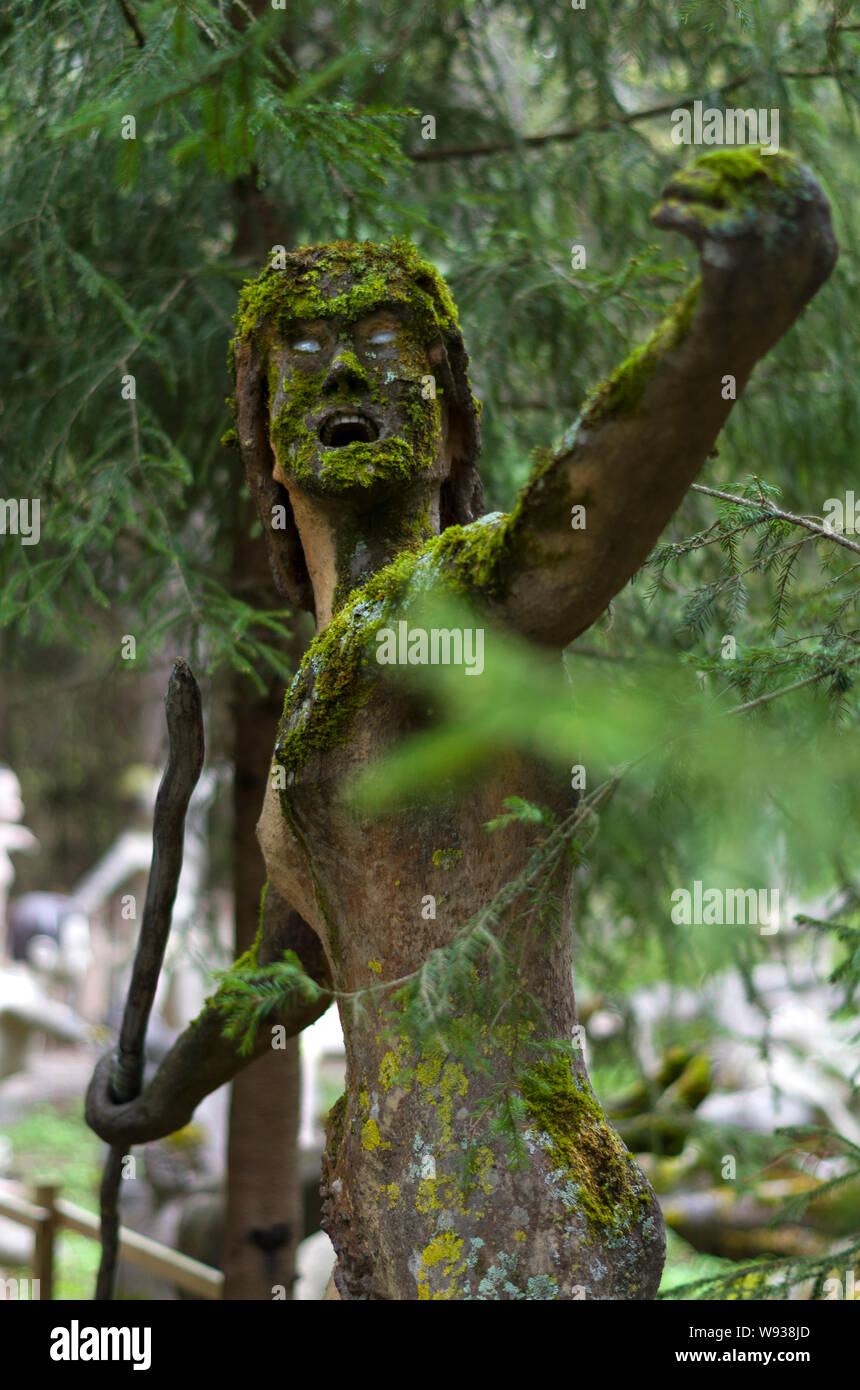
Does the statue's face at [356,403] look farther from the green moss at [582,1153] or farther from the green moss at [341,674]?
the green moss at [582,1153]

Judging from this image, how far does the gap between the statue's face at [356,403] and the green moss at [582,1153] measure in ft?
3.16

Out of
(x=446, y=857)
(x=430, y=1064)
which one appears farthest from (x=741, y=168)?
(x=430, y=1064)

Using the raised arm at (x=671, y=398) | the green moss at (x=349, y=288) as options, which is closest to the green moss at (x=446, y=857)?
the raised arm at (x=671, y=398)

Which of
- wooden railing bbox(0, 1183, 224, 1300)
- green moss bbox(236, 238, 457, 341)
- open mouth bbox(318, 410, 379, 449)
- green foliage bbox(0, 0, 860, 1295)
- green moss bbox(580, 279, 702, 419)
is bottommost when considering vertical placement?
wooden railing bbox(0, 1183, 224, 1300)

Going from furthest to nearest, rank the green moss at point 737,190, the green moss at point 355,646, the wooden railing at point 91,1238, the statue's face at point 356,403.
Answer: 1. the wooden railing at point 91,1238
2. the statue's face at point 356,403
3. the green moss at point 355,646
4. the green moss at point 737,190

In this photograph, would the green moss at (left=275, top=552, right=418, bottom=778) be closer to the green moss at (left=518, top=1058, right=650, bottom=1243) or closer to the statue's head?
the statue's head

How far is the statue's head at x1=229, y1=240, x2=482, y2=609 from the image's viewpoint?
2023mm

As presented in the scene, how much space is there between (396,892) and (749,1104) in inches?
256

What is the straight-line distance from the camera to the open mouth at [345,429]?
80.1 inches

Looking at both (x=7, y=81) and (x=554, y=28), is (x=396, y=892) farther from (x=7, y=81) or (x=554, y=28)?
(x=554, y=28)

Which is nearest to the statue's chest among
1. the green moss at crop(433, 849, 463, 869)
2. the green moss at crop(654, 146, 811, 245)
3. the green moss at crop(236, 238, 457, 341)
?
the green moss at crop(433, 849, 463, 869)

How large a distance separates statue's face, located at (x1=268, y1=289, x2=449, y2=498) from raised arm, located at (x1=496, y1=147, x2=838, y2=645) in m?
0.41
